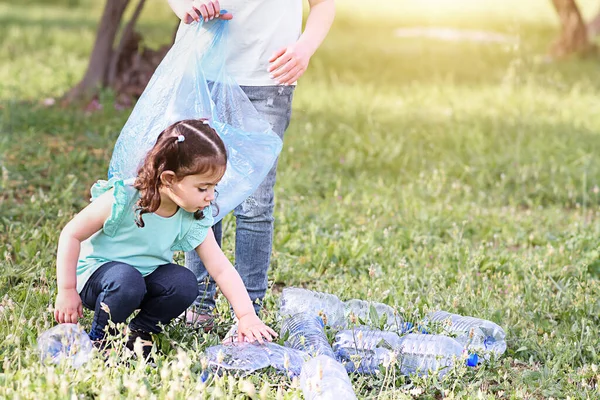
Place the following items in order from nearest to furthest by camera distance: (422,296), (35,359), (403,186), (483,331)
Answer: (35,359), (483,331), (422,296), (403,186)

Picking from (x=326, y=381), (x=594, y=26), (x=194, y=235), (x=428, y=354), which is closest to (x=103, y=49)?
(x=194, y=235)

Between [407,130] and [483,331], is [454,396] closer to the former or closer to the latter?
[483,331]

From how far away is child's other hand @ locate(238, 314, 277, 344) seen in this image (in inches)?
116

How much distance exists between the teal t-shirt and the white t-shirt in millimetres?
594

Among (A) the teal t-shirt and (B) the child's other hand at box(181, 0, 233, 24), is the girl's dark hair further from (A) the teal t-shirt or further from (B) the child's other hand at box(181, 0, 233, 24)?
(B) the child's other hand at box(181, 0, 233, 24)

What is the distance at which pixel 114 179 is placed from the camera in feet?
9.55

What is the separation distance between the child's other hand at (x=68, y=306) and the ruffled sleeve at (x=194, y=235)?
1.25 feet

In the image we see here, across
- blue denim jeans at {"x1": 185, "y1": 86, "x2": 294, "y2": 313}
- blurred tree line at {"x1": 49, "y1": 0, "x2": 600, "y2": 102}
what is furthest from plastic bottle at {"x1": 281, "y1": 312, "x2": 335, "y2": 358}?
blurred tree line at {"x1": 49, "y1": 0, "x2": 600, "y2": 102}

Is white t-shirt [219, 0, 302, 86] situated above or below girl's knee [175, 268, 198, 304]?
above

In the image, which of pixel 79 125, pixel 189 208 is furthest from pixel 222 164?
pixel 79 125

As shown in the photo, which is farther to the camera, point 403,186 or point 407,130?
point 407,130

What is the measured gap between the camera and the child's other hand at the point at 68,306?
282 cm

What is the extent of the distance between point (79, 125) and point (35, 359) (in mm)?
3687

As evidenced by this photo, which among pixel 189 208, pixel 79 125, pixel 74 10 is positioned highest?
pixel 189 208
